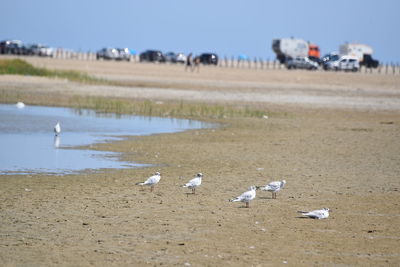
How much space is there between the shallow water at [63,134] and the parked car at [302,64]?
5581 centimetres

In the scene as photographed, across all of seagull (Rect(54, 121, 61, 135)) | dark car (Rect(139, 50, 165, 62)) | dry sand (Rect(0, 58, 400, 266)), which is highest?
dry sand (Rect(0, 58, 400, 266))

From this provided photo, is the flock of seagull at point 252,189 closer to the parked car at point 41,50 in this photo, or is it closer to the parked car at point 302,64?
the parked car at point 302,64

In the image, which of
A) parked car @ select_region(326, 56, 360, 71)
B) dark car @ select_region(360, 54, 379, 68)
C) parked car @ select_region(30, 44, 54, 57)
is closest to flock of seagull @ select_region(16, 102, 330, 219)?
parked car @ select_region(326, 56, 360, 71)

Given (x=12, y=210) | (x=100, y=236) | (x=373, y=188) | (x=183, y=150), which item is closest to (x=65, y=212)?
(x=12, y=210)

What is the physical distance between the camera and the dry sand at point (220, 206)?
1075cm

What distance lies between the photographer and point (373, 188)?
1645 centimetres

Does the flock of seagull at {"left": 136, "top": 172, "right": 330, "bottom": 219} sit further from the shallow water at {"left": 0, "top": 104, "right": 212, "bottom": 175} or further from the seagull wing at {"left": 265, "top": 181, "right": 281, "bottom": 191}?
the shallow water at {"left": 0, "top": 104, "right": 212, "bottom": 175}

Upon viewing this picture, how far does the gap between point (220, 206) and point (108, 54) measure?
295 feet

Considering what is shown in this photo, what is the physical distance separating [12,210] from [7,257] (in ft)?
9.58

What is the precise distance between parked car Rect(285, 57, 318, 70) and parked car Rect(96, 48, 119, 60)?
20548 mm

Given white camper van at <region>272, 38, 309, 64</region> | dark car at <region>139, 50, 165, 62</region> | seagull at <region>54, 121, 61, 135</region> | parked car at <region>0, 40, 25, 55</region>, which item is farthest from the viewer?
white camper van at <region>272, 38, 309, 64</region>

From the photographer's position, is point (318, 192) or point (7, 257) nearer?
point (7, 257)

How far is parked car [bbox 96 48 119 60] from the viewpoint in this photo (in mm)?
102438

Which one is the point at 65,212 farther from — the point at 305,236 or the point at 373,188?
the point at 373,188
